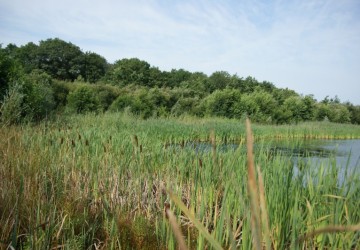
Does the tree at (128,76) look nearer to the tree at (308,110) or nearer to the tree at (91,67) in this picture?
the tree at (91,67)

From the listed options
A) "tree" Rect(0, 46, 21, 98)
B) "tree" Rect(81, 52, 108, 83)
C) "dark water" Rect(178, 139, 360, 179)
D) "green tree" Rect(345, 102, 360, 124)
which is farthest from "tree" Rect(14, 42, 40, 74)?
"green tree" Rect(345, 102, 360, 124)

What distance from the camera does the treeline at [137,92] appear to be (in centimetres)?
1334

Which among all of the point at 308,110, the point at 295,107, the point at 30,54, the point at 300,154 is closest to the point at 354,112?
Result: the point at 308,110

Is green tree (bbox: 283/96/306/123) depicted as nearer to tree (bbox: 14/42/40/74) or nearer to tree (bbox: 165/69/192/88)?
tree (bbox: 165/69/192/88)

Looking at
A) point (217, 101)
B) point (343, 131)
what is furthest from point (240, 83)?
point (343, 131)

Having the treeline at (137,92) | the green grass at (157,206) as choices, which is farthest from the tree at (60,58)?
the green grass at (157,206)

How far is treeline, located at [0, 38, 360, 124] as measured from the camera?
13.3 metres

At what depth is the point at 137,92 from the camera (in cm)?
2064

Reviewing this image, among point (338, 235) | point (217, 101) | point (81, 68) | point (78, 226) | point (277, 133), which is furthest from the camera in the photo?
point (81, 68)

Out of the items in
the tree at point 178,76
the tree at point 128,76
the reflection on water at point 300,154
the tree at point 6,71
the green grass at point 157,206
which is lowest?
the green grass at point 157,206

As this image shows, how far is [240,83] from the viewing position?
37562 millimetres

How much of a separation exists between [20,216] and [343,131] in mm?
20863

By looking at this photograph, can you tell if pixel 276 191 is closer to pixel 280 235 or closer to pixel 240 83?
pixel 280 235

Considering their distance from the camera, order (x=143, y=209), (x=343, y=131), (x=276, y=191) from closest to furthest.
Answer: (x=276, y=191) → (x=143, y=209) → (x=343, y=131)
